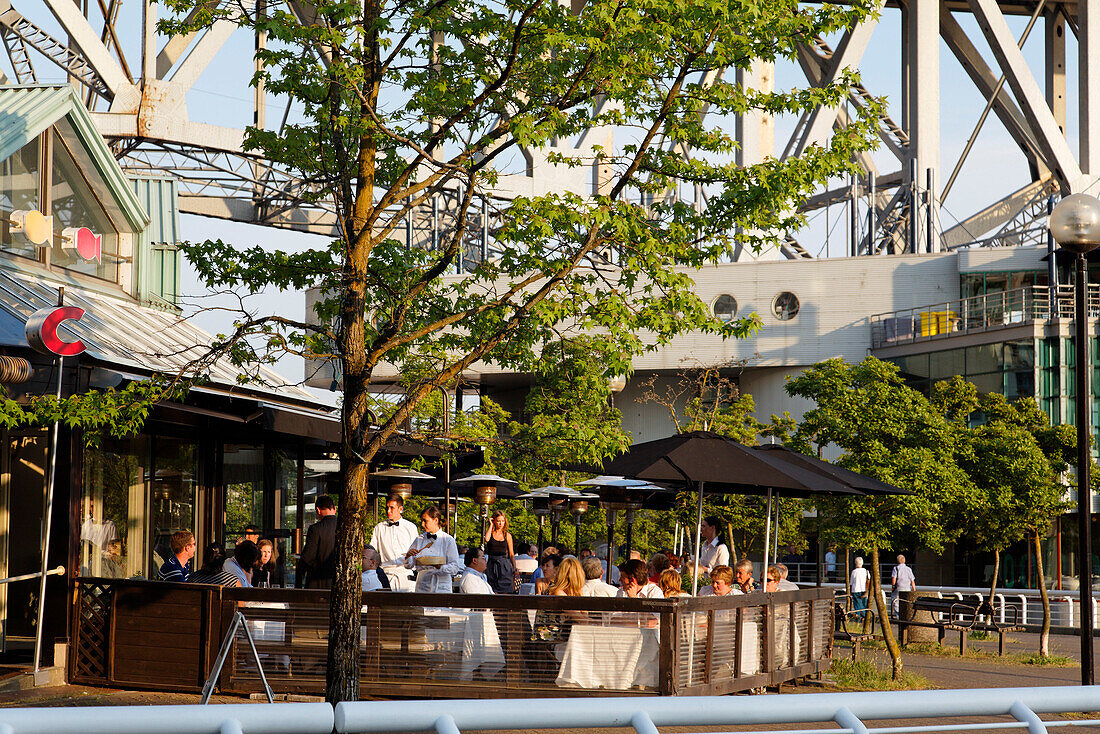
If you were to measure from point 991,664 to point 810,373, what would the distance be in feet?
37.4

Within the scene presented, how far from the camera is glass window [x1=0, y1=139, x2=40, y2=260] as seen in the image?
13414 mm

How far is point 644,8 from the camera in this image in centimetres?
880

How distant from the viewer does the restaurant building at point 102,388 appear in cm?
1149

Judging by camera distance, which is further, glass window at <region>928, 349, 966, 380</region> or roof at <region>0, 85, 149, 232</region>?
glass window at <region>928, 349, 966, 380</region>

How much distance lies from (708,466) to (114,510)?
652 cm

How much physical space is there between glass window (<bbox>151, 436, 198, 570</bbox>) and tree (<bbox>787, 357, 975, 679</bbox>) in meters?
8.46

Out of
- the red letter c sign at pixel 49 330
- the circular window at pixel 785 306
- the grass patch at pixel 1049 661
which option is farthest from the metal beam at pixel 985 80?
the red letter c sign at pixel 49 330

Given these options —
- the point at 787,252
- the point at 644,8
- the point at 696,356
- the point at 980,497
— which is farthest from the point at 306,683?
the point at 787,252

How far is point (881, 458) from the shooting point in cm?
1906

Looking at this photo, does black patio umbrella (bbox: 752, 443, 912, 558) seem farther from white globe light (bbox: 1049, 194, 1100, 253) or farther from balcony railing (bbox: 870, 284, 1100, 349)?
balcony railing (bbox: 870, 284, 1100, 349)

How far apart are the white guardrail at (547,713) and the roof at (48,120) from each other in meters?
11.3

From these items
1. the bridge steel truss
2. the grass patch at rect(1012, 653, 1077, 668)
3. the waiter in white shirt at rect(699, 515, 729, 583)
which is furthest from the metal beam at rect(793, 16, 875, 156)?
the waiter in white shirt at rect(699, 515, 729, 583)

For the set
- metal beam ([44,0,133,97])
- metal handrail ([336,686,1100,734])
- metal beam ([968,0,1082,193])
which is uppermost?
metal beam ([968,0,1082,193])

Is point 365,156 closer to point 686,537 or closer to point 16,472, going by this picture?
point 16,472
